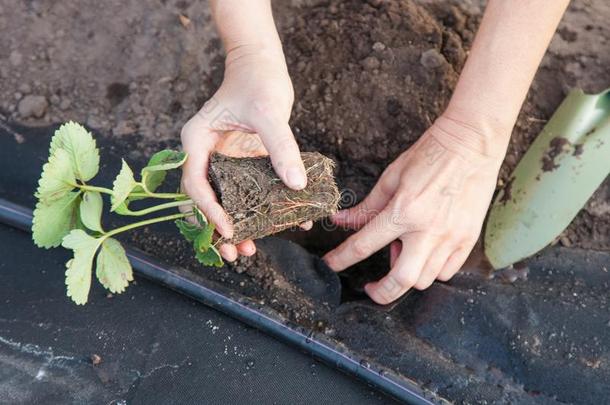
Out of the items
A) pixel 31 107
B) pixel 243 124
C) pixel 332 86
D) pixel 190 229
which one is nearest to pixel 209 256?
pixel 190 229

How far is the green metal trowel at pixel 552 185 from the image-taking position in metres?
1.52

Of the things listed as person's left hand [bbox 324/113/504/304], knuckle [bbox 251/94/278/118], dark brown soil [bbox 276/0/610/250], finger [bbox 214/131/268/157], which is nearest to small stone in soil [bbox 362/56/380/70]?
dark brown soil [bbox 276/0/610/250]

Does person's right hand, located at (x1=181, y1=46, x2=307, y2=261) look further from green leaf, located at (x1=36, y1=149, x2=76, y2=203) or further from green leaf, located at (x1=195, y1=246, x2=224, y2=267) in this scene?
green leaf, located at (x1=36, y1=149, x2=76, y2=203)

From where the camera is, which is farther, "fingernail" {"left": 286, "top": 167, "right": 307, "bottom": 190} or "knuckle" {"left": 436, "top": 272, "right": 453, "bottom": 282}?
"knuckle" {"left": 436, "top": 272, "right": 453, "bottom": 282}

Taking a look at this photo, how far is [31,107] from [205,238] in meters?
0.92

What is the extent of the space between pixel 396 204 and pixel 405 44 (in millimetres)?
592

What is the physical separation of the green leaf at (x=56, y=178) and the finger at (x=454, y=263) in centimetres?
89

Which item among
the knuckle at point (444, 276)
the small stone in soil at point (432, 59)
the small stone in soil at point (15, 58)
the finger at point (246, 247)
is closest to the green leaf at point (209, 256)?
the finger at point (246, 247)

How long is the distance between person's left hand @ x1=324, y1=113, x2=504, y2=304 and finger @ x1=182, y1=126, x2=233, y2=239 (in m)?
0.38

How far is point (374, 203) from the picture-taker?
1.44 m

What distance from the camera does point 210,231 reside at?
107cm

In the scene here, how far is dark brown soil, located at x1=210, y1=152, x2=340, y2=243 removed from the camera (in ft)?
3.67

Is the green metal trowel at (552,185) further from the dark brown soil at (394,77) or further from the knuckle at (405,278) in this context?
the knuckle at (405,278)

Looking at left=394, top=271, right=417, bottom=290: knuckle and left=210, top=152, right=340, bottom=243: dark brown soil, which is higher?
left=210, top=152, right=340, bottom=243: dark brown soil
